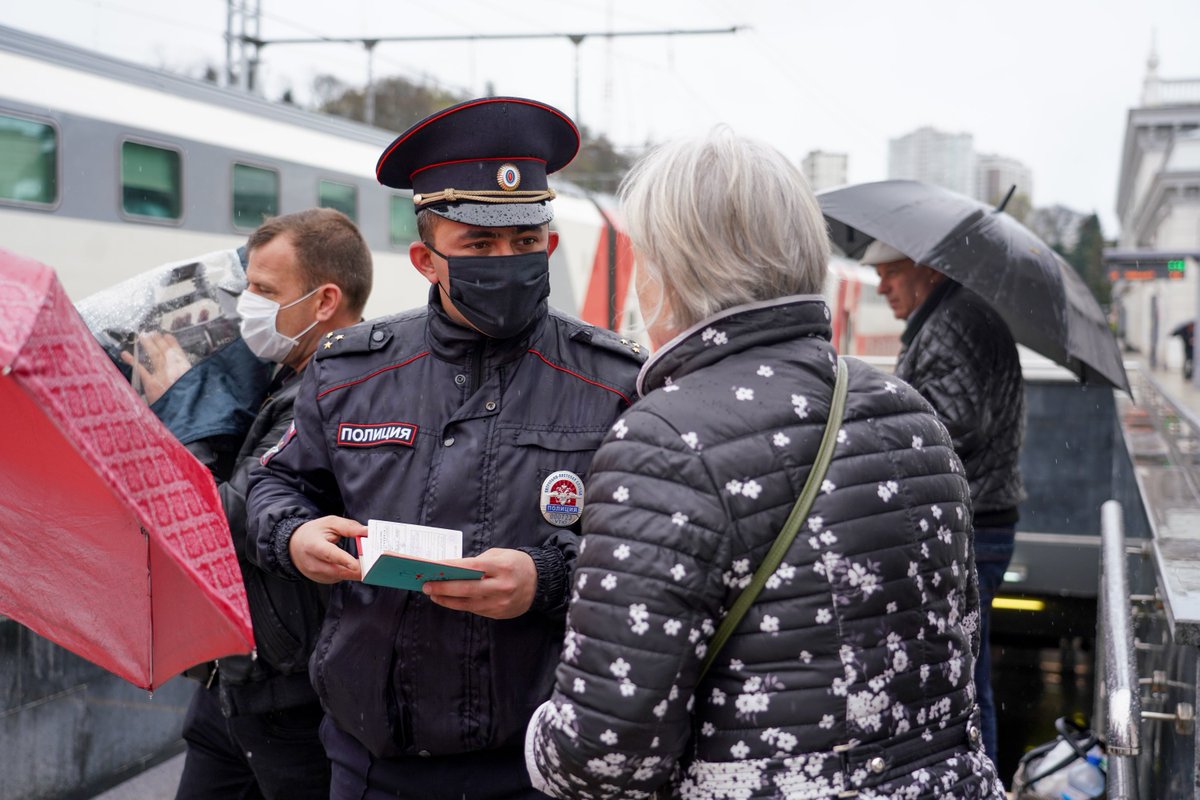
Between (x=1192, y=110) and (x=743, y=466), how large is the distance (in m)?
75.5

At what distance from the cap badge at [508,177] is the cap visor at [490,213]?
0.04m

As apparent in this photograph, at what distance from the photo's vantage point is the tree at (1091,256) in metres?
80.0

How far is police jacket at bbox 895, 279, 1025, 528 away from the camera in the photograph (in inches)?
169

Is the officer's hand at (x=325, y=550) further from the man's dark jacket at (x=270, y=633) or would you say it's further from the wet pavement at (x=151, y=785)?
the wet pavement at (x=151, y=785)

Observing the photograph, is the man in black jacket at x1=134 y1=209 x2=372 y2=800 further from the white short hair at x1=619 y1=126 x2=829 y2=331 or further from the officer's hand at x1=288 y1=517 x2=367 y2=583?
the white short hair at x1=619 y1=126 x2=829 y2=331

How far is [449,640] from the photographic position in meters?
2.29

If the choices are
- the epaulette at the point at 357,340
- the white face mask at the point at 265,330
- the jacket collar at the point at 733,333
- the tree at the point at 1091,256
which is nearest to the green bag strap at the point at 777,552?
the jacket collar at the point at 733,333

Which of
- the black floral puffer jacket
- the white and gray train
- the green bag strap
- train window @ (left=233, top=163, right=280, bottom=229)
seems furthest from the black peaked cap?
train window @ (left=233, top=163, right=280, bottom=229)

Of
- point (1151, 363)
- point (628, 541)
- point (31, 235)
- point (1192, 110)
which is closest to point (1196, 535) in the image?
point (628, 541)

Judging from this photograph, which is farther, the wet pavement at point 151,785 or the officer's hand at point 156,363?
the wet pavement at point 151,785

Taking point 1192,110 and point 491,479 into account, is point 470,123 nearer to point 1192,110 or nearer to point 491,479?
point 491,479

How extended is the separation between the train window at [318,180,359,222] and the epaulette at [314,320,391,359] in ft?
37.8

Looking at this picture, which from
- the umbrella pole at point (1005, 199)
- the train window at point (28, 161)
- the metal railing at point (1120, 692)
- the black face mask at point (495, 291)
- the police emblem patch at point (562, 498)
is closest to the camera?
the police emblem patch at point (562, 498)

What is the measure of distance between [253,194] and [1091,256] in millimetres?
78923
